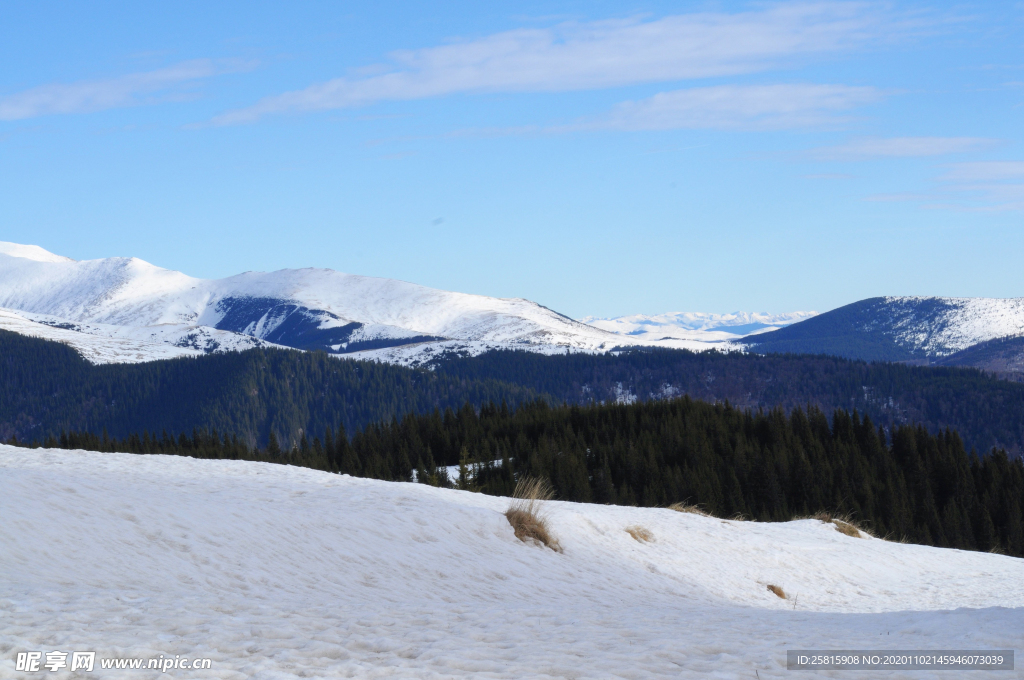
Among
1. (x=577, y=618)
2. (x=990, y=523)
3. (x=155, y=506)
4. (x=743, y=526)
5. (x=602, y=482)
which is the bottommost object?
(x=990, y=523)

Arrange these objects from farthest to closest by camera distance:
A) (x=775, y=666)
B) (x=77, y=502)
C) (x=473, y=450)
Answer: (x=473, y=450), (x=77, y=502), (x=775, y=666)

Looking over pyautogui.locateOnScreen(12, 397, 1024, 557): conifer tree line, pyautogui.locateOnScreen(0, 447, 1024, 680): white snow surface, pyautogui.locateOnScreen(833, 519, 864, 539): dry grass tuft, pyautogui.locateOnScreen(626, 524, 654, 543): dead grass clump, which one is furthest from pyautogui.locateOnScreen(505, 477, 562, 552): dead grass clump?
pyautogui.locateOnScreen(12, 397, 1024, 557): conifer tree line

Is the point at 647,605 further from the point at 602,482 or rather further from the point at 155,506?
the point at 602,482

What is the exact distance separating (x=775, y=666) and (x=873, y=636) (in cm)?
283

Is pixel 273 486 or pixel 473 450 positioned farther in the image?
pixel 473 450

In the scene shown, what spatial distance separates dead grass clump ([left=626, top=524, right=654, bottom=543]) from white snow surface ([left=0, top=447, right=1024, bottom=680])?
37 centimetres

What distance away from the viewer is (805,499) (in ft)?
294

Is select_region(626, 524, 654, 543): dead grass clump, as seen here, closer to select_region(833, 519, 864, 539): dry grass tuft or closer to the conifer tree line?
select_region(833, 519, 864, 539): dry grass tuft

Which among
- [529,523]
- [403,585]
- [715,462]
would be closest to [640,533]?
[529,523]

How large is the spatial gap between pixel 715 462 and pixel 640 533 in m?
78.1

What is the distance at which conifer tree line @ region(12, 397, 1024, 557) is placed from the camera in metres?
86.9

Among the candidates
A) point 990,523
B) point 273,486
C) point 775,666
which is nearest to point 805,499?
point 990,523

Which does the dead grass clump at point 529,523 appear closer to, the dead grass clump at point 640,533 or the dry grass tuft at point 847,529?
the dead grass clump at point 640,533

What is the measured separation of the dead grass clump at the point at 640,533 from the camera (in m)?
21.0
